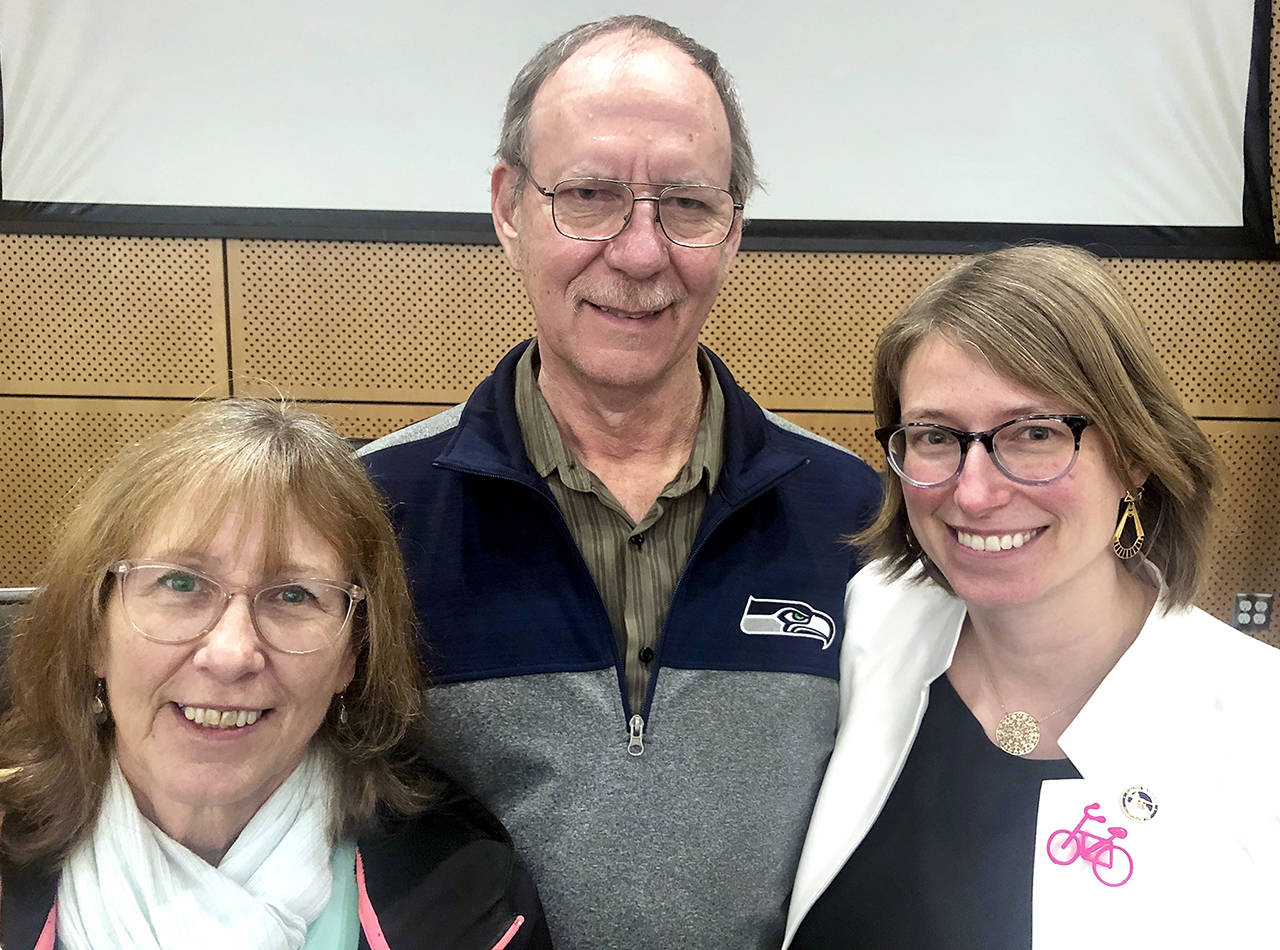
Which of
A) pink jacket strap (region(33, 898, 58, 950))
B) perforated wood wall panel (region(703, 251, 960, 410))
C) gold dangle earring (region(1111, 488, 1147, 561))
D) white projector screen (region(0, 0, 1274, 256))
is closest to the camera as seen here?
pink jacket strap (region(33, 898, 58, 950))

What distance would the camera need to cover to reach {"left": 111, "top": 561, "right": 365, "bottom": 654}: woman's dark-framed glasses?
1149 mm

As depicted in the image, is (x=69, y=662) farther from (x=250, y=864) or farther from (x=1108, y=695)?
(x=1108, y=695)

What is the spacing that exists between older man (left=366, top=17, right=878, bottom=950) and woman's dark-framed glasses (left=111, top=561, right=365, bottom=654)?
12.9 inches

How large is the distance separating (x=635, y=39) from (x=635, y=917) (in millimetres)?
1458

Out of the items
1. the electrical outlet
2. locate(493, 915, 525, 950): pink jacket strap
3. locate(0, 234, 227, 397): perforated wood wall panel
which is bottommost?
the electrical outlet

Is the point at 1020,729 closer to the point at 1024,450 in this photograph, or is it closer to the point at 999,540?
the point at 999,540

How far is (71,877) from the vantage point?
1155 mm

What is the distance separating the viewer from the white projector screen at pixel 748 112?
301 cm

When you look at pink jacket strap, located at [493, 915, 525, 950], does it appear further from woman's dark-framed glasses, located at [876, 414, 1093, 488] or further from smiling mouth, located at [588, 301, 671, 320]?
smiling mouth, located at [588, 301, 671, 320]

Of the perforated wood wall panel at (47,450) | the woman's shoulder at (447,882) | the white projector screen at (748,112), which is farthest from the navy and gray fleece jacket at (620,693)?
the perforated wood wall panel at (47,450)

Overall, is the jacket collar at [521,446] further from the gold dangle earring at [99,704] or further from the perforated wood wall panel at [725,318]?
the perforated wood wall panel at [725,318]

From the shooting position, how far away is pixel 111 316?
312cm

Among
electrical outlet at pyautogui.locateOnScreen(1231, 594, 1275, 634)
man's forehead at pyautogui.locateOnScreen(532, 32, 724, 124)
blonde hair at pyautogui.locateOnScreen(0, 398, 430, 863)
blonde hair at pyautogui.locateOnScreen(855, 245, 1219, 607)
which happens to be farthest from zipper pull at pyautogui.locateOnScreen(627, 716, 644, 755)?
electrical outlet at pyautogui.locateOnScreen(1231, 594, 1275, 634)

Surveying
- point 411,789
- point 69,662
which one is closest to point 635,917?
point 411,789
